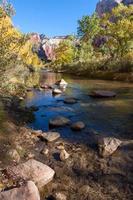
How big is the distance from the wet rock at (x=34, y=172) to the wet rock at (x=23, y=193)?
673mm

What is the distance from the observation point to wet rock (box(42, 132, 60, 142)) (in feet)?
37.1

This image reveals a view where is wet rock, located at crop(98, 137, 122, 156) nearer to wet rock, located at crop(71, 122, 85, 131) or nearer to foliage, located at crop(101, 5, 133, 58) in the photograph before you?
wet rock, located at crop(71, 122, 85, 131)

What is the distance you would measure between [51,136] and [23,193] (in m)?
4.57

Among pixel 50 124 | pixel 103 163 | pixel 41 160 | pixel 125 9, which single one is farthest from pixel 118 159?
pixel 125 9

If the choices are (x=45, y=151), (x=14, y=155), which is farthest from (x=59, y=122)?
(x=14, y=155)

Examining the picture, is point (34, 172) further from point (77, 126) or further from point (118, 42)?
point (118, 42)

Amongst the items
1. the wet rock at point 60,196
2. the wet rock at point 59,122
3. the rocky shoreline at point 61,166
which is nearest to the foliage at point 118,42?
the wet rock at point 59,122

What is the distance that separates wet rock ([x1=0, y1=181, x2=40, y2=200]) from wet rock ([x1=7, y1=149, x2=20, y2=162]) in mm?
1984

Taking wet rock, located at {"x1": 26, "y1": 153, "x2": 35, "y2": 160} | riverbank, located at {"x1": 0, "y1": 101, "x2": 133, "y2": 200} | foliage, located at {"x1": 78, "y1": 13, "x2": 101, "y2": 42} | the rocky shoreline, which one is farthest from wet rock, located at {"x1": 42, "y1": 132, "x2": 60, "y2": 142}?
foliage, located at {"x1": 78, "y1": 13, "x2": 101, "y2": 42}

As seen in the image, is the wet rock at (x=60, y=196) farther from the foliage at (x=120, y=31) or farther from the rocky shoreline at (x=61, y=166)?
the foliage at (x=120, y=31)

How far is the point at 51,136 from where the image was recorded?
11539 mm

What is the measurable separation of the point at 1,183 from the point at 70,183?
5.80 feet

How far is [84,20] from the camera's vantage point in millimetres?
83500

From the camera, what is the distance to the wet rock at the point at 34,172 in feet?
26.3
